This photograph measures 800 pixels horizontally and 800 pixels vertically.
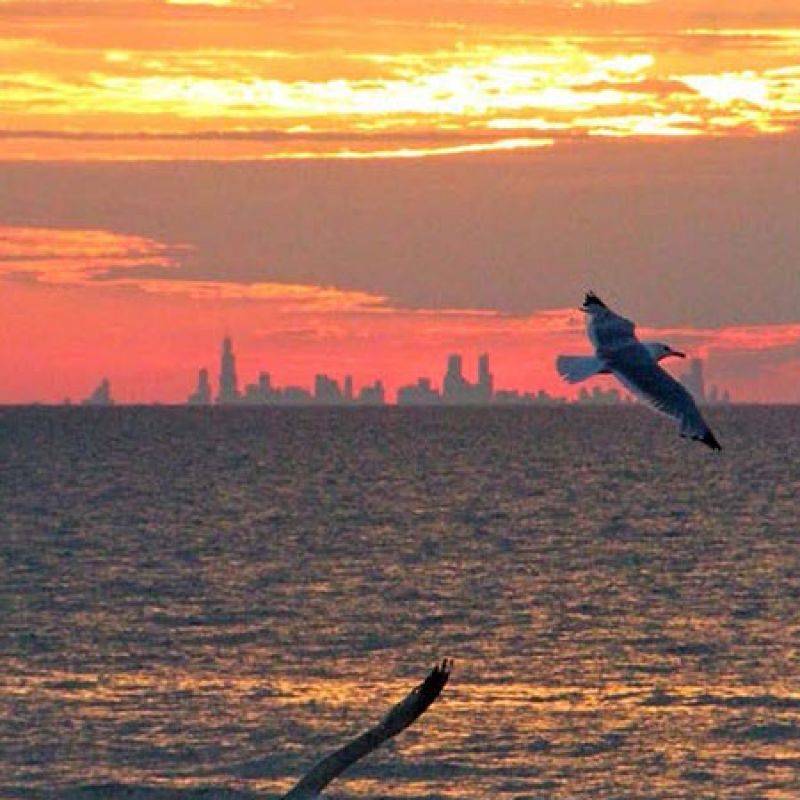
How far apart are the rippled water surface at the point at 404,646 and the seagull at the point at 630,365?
24398mm

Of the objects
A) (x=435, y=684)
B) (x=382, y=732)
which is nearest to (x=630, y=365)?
(x=435, y=684)

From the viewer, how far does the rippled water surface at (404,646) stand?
4009 cm

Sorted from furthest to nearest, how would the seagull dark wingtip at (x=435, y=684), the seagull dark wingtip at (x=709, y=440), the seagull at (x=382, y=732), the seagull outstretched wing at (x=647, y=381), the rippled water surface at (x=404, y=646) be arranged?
the rippled water surface at (x=404, y=646)
the seagull at (x=382, y=732)
the seagull dark wingtip at (x=435, y=684)
the seagull outstretched wing at (x=647, y=381)
the seagull dark wingtip at (x=709, y=440)

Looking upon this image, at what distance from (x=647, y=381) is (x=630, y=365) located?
0.58ft

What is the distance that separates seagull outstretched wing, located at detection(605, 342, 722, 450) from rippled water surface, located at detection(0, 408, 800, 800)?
2440 cm

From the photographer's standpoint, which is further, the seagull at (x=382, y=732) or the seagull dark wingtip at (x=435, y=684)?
the seagull at (x=382, y=732)

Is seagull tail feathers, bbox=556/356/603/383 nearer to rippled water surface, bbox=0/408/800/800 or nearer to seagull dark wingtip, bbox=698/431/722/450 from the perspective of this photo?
seagull dark wingtip, bbox=698/431/722/450

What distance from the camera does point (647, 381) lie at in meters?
13.9

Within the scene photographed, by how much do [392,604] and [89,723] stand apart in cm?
2836

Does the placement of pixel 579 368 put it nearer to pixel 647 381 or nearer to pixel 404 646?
pixel 647 381

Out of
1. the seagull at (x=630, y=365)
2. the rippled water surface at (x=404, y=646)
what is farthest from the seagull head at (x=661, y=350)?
the rippled water surface at (x=404, y=646)

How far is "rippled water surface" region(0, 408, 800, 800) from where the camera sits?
40.1m

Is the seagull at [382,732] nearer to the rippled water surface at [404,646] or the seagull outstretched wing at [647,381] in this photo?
the seagull outstretched wing at [647,381]

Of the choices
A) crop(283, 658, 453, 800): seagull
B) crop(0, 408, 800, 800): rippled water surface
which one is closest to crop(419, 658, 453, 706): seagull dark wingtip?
crop(283, 658, 453, 800): seagull
